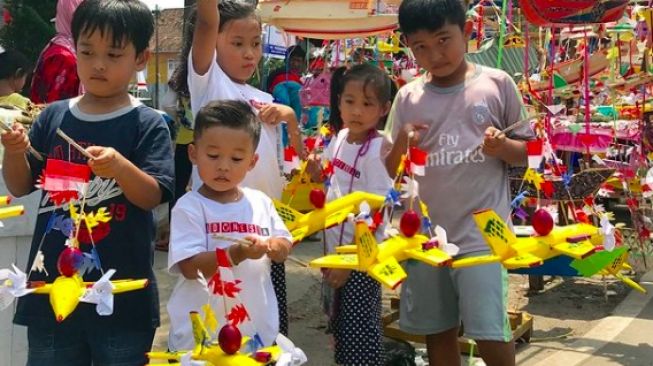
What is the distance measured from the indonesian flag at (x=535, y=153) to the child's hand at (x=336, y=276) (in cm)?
93

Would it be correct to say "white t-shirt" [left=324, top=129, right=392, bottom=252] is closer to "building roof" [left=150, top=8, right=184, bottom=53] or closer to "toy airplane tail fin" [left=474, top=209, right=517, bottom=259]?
"toy airplane tail fin" [left=474, top=209, right=517, bottom=259]

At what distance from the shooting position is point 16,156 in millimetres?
1970

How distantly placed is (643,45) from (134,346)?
3.70 meters

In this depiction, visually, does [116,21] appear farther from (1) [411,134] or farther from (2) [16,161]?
(1) [411,134]

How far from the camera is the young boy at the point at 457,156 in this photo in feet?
7.89

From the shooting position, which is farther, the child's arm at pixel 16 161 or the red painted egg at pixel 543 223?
the red painted egg at pixel 543 223

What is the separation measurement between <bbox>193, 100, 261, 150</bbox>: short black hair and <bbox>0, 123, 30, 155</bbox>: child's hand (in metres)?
0.45

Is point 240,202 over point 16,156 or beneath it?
beneath

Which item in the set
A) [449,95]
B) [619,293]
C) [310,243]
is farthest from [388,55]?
[449,95]

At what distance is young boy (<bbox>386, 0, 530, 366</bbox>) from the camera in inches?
94.7

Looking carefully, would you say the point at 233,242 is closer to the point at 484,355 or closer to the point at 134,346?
the point at 134,346

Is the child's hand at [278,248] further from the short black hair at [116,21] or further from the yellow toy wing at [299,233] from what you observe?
the short black hair at [116,21]

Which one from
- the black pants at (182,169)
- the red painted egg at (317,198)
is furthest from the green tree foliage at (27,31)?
the red painted egg at (317,198)

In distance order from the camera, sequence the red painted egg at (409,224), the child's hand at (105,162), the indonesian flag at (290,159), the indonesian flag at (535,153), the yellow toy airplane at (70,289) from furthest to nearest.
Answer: the indonesian flag at (290,159), the indonesian flag at (535,153), the red painted egg at (409,224), the child's hand at (105,162), the yellow toy airplane at (70,289)
